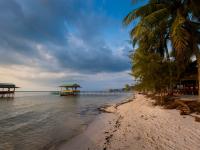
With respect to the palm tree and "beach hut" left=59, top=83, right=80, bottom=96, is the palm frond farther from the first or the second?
"beach hut" left=59, top=83, right=80, bottom=96

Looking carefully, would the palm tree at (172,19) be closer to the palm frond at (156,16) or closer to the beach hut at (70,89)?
the palm frond at (156,16)

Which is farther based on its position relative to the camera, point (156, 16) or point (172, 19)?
point (172, 19)

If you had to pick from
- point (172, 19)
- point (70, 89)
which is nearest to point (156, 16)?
point (172, 19)

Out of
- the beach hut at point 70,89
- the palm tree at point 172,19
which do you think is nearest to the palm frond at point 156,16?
the palm tree at point 172,19

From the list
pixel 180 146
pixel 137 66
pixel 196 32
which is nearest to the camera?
pixel 180 146

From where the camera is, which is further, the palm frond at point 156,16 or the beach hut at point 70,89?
the beach hut at point 70,89

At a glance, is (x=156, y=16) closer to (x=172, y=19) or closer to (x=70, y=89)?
(x=172, y=19)

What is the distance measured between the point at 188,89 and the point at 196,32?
47.7ft

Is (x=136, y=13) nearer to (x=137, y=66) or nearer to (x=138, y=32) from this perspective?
(x=138, y=32)

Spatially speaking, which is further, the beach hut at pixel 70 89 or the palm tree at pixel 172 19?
the beach hut at pixel 70 89

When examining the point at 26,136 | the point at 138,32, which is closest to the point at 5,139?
the point at 26,136

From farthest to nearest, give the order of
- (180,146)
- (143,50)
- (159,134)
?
(143,50) < (159,134) < (180,146)

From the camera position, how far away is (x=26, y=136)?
30.0 feet

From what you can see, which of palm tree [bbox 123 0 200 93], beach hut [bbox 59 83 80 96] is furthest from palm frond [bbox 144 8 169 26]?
beach hut [bbox 59 83 80 96]
